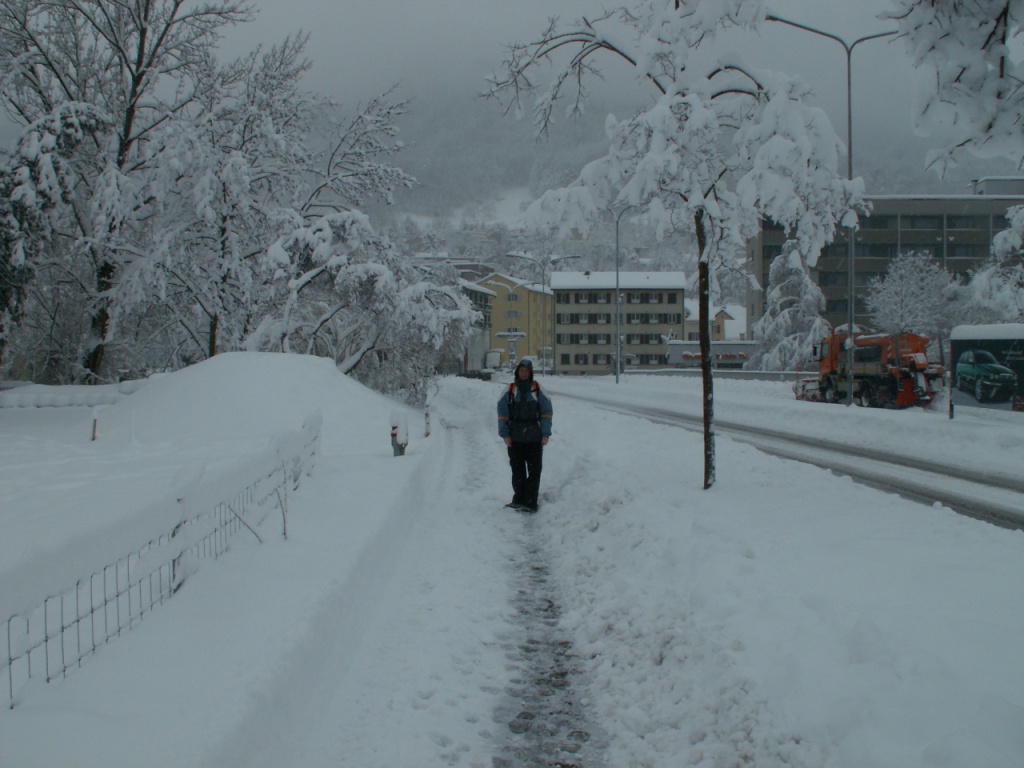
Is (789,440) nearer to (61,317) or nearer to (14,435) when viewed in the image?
(14,435)

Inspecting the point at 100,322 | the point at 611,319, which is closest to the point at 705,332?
the point at 100,322

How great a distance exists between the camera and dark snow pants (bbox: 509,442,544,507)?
1025 centimetres

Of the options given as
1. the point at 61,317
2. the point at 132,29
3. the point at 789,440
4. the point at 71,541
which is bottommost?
the point at 789,440

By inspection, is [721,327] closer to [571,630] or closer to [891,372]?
[891,372]

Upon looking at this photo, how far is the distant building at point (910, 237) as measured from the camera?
77.6m

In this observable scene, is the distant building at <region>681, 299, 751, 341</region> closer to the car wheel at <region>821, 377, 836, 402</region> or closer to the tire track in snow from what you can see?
the car wheel at <region>821, 377, 836, 402</region>

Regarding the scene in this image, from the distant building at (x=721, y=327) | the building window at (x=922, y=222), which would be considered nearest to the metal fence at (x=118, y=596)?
the building window at (x=922, y=222)

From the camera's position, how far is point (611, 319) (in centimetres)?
8838

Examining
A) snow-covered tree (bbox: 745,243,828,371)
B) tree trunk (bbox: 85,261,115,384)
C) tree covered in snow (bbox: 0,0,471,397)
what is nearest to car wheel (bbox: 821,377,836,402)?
tree covered in snow (bbox: 0,0,471,397)

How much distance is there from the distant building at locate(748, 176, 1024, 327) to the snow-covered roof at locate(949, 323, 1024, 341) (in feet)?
196

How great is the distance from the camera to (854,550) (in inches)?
258

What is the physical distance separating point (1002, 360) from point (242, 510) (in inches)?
733

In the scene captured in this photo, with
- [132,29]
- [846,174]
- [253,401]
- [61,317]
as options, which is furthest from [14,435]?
[846,174]

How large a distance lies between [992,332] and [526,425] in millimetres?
15071
